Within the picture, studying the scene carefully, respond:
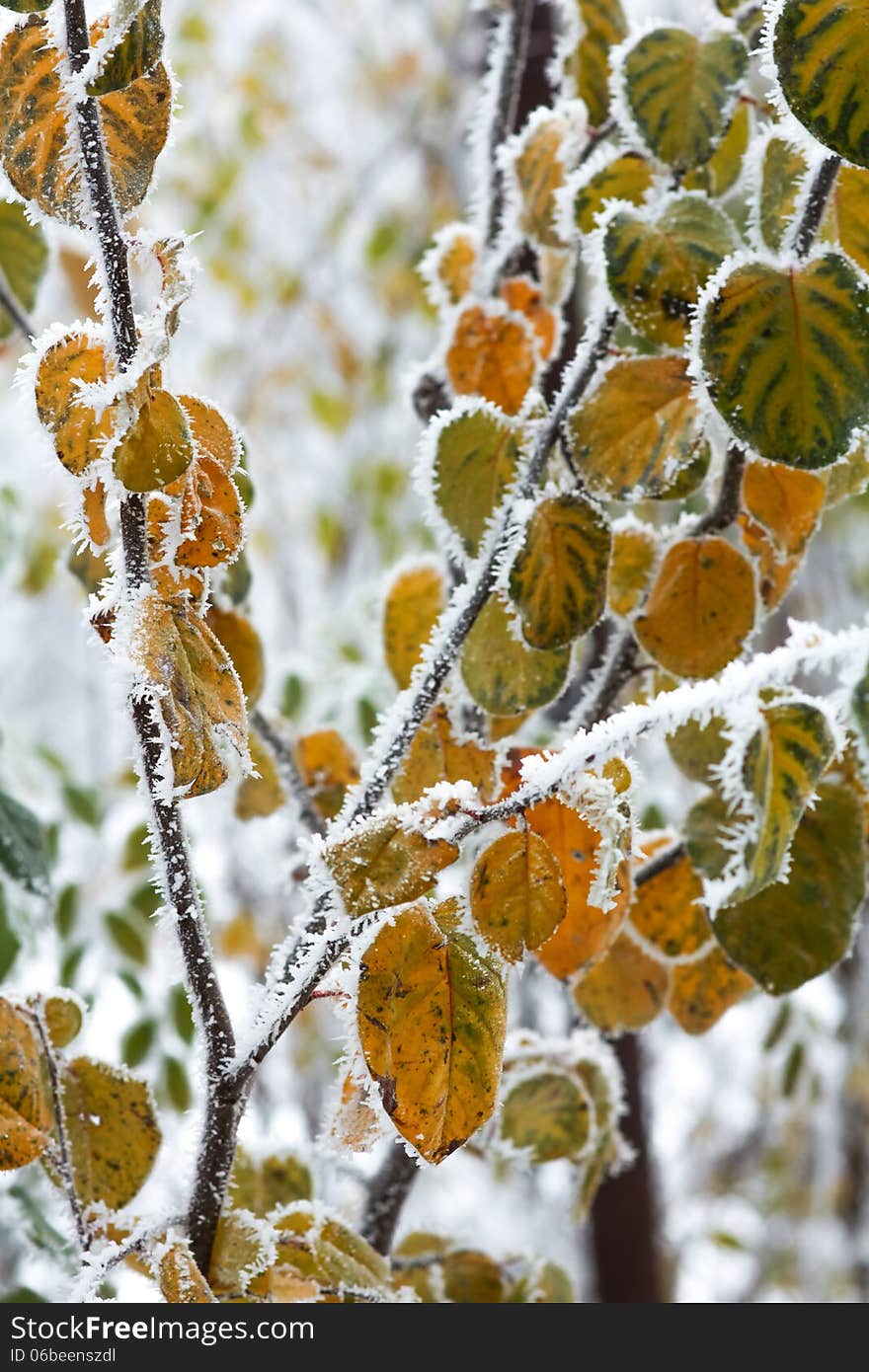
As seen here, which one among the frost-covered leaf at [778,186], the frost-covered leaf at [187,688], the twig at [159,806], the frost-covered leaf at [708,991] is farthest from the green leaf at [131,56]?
the frost-covered leaf at [708,991]

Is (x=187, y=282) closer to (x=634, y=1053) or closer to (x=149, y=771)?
(x=149, y=771)

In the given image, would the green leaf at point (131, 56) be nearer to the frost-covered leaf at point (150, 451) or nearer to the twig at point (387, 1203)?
the frost-covered leaf at point (150, 451)

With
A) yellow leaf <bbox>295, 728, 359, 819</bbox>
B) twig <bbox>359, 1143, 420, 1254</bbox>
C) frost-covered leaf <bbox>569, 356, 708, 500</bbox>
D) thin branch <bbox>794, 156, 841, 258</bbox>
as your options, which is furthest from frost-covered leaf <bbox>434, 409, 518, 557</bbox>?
twig <bbox>359, 1143, 420, 1254</bbox>

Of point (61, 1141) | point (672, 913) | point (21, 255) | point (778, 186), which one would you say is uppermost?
point (21, 255)

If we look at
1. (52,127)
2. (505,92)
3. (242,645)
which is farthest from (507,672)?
(505,92)

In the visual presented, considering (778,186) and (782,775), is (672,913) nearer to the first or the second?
(782,775)

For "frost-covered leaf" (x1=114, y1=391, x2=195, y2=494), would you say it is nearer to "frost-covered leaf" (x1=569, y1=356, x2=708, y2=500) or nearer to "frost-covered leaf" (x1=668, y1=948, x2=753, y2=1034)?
"frost-covered leaf" (x1=569, y1=356, x2=708, y2=500)
